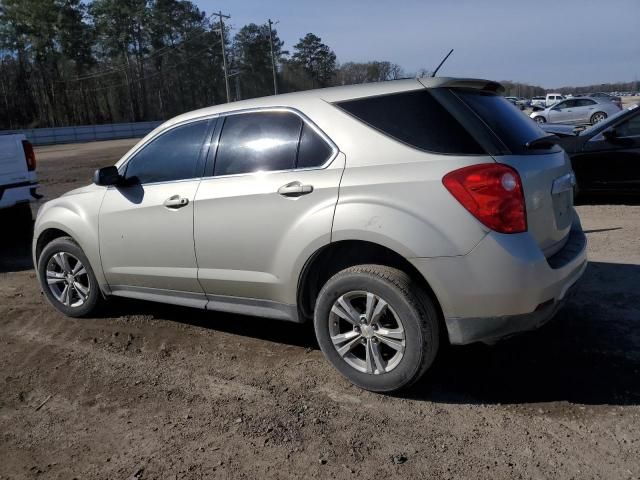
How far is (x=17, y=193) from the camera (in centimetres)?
774

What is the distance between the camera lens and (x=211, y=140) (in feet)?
13.4

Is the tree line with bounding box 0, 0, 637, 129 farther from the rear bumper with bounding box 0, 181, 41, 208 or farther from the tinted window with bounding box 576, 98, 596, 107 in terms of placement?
the rear bumper with bounding box 0, 181, 41, 208

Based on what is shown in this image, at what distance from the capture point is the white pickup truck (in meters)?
7.55

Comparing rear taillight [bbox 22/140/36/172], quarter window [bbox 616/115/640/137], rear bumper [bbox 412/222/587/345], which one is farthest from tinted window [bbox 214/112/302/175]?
quarter window [bbox 616/115/640/137]

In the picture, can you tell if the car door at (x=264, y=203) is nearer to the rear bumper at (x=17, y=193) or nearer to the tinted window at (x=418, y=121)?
the tinted window at (x=418, y=121)

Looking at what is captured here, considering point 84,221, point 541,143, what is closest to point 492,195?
point 541,143

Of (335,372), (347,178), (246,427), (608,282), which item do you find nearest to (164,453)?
(246,427)

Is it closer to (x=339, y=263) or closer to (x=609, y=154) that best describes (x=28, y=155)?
(x=339, y=263)

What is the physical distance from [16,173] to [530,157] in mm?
6967

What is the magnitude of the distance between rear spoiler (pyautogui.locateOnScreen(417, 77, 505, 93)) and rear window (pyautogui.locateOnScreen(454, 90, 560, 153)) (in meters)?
0.04

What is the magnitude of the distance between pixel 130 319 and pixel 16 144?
416cm

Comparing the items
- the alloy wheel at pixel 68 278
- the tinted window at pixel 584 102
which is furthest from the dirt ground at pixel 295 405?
the tinted window at pixel 584 102

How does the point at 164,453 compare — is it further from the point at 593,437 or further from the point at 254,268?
the point at 593,437

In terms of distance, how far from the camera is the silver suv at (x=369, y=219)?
118 inches
